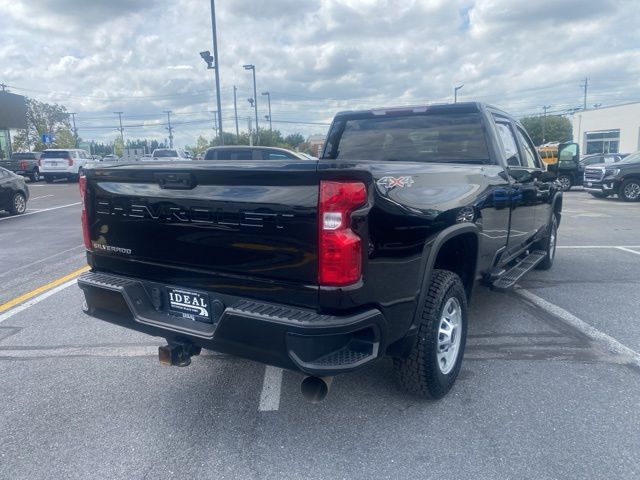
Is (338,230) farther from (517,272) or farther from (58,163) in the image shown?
(58,163)

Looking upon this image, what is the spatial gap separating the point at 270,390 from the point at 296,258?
140 centimetres

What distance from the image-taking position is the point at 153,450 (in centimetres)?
288

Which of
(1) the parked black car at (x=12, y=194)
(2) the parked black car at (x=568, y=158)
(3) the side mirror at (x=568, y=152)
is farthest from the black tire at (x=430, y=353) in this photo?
(1) the parked black car at (x=12, y=194)

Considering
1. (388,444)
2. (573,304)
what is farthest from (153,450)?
(573,304)

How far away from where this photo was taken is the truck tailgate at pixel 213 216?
8.31 feet

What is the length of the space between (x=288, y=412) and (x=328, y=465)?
606 mm

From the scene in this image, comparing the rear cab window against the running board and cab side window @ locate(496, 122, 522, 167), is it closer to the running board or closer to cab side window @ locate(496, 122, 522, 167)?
cab side window @ locate(496, 122, 522, 167)

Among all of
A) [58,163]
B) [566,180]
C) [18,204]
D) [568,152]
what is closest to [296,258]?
[568,152]

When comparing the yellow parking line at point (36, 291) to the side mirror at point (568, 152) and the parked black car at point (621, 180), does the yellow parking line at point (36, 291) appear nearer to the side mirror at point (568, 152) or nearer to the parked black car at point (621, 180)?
the side mirror at point (568, 152)

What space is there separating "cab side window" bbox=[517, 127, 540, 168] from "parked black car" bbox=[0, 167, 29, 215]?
12991 mm

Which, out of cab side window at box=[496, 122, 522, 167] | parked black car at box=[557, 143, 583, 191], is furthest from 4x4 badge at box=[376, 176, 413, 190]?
parked black car at box=[557, 143, 583, 191]

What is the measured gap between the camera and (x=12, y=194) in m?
13.7

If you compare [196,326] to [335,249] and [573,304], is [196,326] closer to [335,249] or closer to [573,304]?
[335,249]

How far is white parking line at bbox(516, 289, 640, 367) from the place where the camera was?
4.10 m
